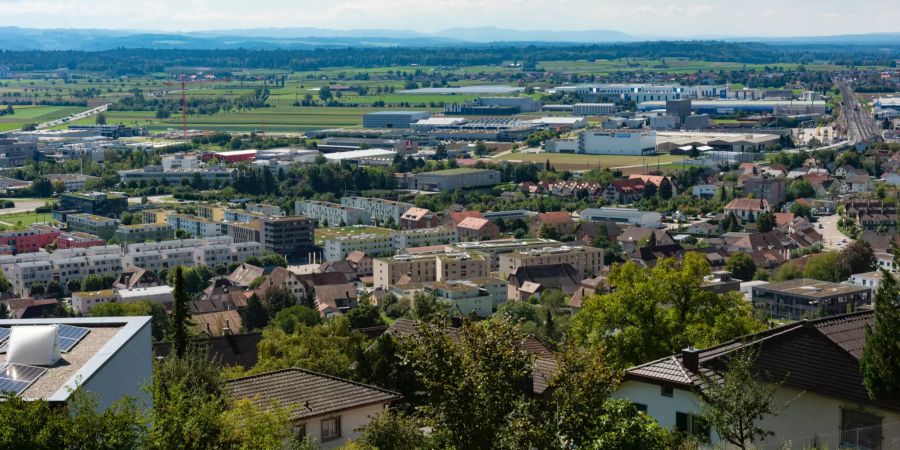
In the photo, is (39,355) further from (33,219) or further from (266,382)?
(33,219)

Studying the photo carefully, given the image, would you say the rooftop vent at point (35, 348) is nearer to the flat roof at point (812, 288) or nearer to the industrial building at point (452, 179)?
the flat roof at point (812, 288)

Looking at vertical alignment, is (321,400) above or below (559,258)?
above

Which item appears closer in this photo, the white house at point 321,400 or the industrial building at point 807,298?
the white house at point 321,400

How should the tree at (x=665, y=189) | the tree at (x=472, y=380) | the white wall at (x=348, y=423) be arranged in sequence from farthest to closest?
the tree at (x=665, y=189), the white wall at (x=348, y=423), the tree at (x=472, y=380)

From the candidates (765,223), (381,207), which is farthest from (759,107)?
(765,223)

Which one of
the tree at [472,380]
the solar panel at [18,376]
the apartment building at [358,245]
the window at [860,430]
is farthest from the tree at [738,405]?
the apartment building at [358,245]

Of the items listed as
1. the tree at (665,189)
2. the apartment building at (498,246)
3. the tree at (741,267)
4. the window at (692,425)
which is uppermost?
the window at (692,425)

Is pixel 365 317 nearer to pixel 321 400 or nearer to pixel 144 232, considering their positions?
pixel 321 400
